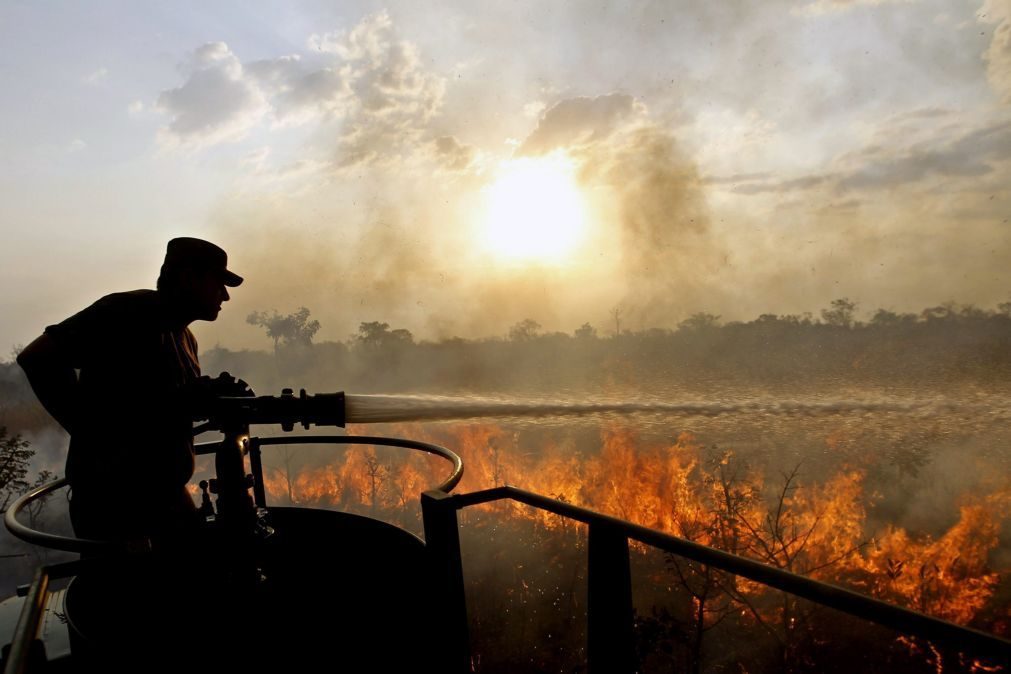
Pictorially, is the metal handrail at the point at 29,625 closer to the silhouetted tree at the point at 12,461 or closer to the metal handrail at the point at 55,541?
the metal handrail at the point at 55,541

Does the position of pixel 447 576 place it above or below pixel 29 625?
below

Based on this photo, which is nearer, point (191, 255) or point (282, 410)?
point (282, 410)

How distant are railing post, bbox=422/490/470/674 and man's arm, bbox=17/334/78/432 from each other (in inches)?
88.3

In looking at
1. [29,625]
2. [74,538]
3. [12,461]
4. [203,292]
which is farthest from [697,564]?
[29,625]

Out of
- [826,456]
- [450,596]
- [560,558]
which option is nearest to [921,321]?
[826,456]

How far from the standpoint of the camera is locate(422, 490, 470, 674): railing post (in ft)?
7.69

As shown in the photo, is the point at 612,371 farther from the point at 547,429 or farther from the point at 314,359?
the point at 314,359

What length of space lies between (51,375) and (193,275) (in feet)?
3.07

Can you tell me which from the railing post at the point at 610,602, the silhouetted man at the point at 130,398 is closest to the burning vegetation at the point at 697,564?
the railing post at the point at 610,602

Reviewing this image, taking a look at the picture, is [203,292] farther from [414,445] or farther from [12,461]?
[12,461]

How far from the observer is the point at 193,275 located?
130 inches

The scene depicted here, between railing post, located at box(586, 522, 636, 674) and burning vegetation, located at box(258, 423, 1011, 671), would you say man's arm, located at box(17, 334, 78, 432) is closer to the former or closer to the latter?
railing post, located at box(586, 522, 636, 674)

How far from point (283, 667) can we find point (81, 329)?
2288mm

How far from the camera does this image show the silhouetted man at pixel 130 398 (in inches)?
121
